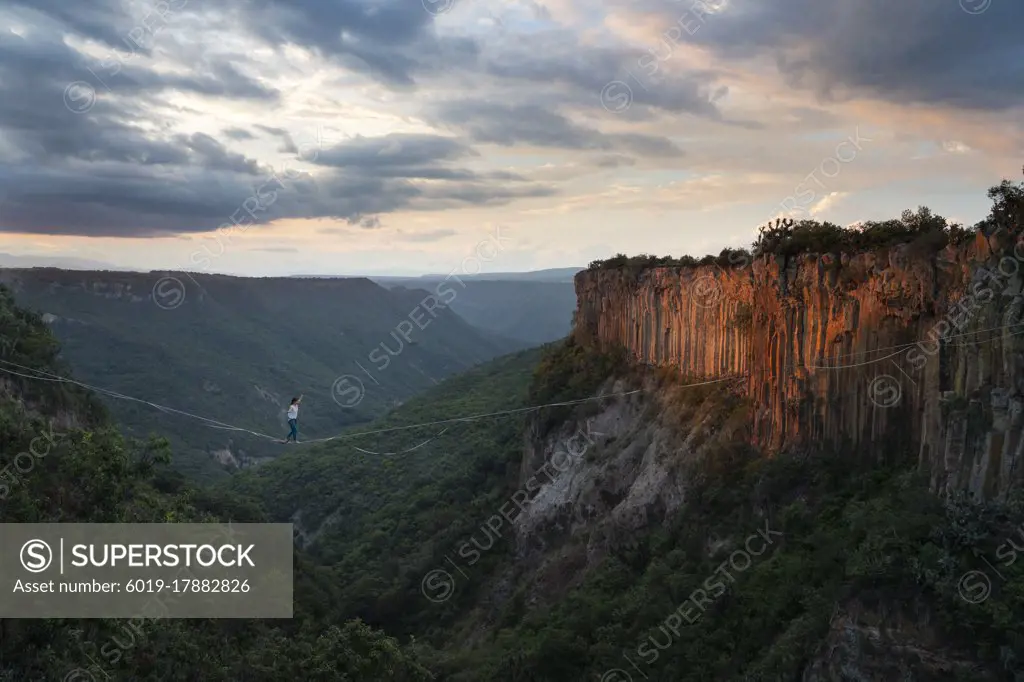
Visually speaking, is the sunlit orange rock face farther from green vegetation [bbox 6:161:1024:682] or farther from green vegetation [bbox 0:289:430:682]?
green vegetation [bbox 0:289:430:682]

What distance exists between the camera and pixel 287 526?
109 feet

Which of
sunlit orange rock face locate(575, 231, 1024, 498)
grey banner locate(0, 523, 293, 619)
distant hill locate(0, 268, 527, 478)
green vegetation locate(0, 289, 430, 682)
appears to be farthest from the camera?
distant hill locate(0, 268, 527, 478)

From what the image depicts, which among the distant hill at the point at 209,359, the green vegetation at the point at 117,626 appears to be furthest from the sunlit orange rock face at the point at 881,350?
the distant hill at the point at 209,359

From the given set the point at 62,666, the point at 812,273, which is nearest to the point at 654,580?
the point at 812,273

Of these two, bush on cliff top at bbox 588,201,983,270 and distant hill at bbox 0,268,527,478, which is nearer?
bush on cliff top at bbox 588,201,983,270

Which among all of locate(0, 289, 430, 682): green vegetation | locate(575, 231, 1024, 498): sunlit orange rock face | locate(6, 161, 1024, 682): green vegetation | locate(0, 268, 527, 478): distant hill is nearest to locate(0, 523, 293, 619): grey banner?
locate(0, 289, 430, 682): green vegetation

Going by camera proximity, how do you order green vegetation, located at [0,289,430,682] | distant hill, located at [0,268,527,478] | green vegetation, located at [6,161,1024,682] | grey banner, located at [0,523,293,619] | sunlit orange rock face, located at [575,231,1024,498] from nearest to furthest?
green vegetation, located at [6,161,1024,682] < sunlit orange rock face, located at [575,231,1024,498] < green vegetation, located at [0,289,430,682] < grey banner, located at [0,523,293,619] < distant hill, located at [0,268,527,478]

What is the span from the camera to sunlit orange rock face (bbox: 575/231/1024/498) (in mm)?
17828

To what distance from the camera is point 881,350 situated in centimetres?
2309

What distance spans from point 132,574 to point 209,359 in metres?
121

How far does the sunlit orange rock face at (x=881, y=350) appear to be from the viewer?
17.8 m

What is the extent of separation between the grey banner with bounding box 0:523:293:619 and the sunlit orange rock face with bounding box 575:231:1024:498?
19.8 metres

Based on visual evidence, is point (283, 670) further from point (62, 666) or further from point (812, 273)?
point (812, 273)

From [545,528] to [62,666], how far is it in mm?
24975
